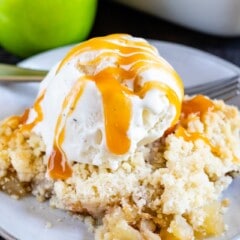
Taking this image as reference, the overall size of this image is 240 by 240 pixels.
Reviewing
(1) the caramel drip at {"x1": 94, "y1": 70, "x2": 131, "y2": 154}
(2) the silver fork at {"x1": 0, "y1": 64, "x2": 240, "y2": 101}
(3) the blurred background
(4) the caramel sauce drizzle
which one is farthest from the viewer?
(3) the blurred background

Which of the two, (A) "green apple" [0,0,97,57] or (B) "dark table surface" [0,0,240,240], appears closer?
(A) "green apple" [0,0,97,57]

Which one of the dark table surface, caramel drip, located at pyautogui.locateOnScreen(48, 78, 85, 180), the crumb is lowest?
the crumb

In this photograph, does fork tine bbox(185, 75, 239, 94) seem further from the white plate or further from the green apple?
the green apple

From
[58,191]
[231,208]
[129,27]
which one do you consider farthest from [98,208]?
[129,27]

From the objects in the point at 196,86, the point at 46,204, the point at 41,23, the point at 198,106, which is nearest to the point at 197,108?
the point at 198,106

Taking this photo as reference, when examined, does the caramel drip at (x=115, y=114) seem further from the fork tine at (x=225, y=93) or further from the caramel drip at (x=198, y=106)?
the fork tine at (x=225, y=93)

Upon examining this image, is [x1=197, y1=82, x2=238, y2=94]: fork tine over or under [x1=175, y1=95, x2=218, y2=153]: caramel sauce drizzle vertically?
under

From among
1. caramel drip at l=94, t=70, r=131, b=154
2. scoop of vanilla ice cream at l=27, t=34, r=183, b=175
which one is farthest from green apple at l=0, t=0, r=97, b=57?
caramel drip at l=94, t=70, r=131, b=154
